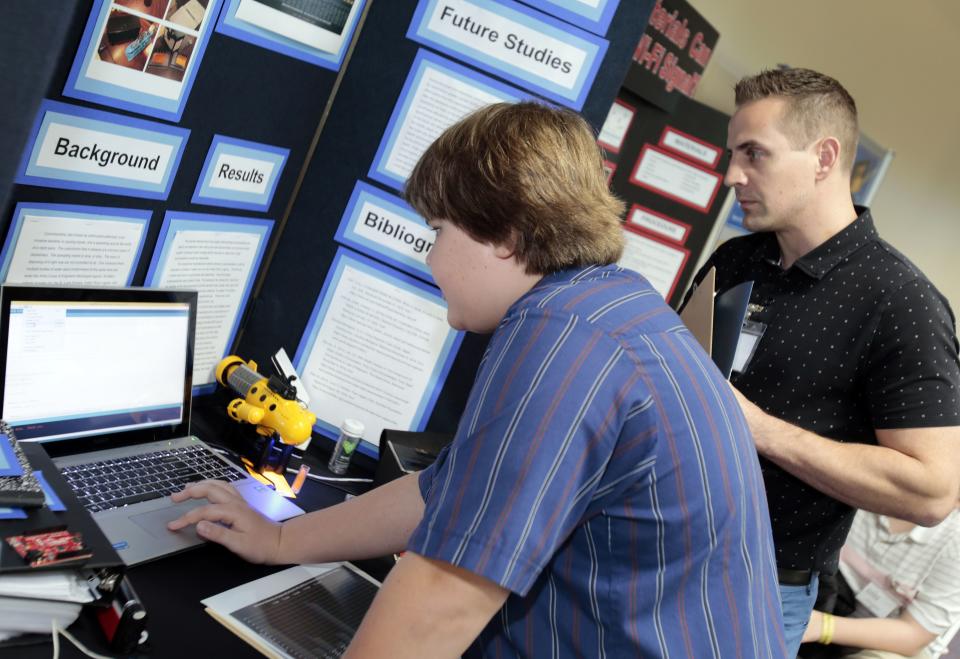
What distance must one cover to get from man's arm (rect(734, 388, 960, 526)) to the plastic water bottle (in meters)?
0.81

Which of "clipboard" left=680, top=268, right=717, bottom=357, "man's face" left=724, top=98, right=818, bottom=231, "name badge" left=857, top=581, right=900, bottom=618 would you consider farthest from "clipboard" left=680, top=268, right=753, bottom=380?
"name badge" left=857, top=581, right=900, bottom=618

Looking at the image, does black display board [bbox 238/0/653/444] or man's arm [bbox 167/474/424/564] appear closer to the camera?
man's arm [bbox 167/474/424/564]

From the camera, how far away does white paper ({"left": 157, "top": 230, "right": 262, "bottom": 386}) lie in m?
1.55

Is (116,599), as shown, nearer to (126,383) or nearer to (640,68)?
(126,383)

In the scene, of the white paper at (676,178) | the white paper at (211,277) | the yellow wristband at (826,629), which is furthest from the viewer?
the white paper at (676,178)

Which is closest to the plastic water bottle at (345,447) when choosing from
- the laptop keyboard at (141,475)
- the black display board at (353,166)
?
the black display board at (353,166)

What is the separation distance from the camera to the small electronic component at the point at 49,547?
85 cm

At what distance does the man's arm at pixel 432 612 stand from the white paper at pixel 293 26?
3.69 ft

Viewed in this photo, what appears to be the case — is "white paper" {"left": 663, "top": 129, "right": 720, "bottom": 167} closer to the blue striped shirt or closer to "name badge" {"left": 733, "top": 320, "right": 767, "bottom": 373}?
"name badge" {"left": 733, "top": 320, "right": 767, "bottom": 373}

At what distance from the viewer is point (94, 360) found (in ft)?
4.20

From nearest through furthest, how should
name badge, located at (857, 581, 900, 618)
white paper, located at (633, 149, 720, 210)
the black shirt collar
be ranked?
the black shirt collar
name badge, located at (857, 581, 900, 618)
white paper, located at (633, 149, 720, 210)

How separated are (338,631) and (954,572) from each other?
2.21 meters

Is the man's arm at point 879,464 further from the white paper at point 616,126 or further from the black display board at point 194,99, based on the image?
the white paper at point 616,126

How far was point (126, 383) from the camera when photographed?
1.35 m
